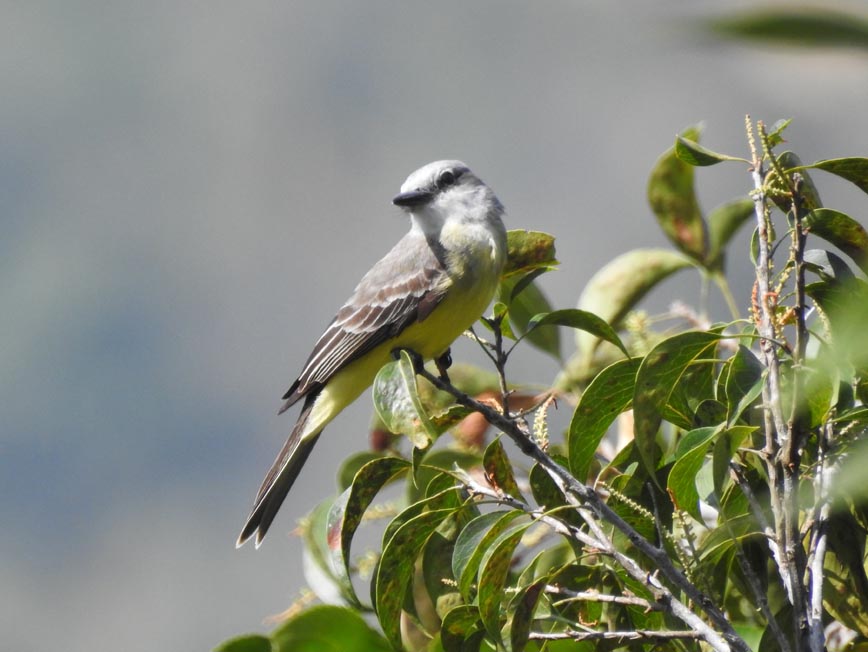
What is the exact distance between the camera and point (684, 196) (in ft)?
6.46

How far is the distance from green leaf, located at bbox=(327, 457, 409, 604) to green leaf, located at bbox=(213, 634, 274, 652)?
0.89 feet

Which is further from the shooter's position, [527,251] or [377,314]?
[377,314]

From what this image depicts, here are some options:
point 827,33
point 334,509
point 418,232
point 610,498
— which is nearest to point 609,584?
point 610,498

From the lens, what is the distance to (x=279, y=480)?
8.04 feet

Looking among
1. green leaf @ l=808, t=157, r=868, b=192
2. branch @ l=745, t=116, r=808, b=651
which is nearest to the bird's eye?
branch @ l=745, t=116, r=808, b=651

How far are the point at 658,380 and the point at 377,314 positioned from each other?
1389mm

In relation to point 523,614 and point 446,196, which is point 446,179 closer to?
point 446,196

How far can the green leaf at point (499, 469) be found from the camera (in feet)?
4.67

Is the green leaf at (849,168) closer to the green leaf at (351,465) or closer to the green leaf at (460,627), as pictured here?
the green leaf at (460,627)

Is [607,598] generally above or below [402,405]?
below

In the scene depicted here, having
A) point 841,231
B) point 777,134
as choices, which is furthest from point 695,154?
point 841,231

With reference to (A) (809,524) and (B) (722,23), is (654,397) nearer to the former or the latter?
(A) (809,524)

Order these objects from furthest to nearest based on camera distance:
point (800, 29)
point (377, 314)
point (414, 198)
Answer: point (414, 198)
point (377, 314)
point (800, 29)

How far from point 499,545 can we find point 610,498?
260mm
